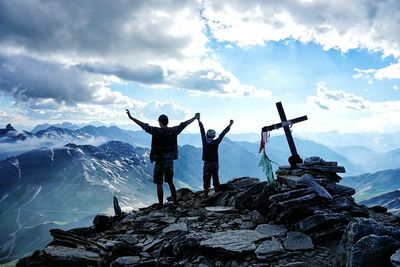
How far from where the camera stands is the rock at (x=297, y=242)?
10.3 metres

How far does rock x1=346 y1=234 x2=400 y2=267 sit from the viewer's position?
7.39 meters

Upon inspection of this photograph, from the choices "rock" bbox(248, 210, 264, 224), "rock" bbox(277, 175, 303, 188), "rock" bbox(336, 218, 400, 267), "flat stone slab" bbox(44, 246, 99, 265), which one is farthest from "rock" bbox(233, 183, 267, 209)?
"flat stone slab" bbox(44, 246, 99, 265)

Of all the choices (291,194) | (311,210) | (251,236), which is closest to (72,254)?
(251,236)

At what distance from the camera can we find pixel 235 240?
436 inches

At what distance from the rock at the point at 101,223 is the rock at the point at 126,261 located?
587 centimetres

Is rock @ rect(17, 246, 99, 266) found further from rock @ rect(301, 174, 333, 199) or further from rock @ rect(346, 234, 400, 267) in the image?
rock @ rect(301, 174, 333, 199)

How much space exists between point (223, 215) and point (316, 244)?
515 cm

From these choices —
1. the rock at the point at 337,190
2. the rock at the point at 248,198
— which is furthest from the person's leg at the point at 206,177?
the rock at the point at 337,190

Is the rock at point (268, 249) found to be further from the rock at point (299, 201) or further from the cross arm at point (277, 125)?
the cross arm at point (277, 125)

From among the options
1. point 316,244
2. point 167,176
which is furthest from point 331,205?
Answer: point 167,176

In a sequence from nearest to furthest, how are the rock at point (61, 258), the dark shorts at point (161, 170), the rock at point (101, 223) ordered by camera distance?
the rock at point (61, 258) → the rock at point (101, 223) → the dark shorts at point (161, 170)

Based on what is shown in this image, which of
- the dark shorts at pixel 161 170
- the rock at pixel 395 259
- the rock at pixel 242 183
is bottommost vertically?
the rock at pixel 395 259

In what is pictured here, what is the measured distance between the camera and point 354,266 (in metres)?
7.37

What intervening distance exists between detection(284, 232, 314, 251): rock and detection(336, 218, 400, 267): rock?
1.84 m
